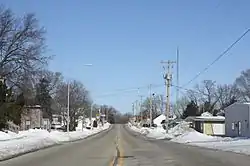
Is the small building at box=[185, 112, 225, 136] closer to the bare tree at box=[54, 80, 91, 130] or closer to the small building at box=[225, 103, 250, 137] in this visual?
the small building at box=[225, 103, 250, 137]

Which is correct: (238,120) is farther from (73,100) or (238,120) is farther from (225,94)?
(225,94)

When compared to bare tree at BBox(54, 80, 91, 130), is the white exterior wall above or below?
below

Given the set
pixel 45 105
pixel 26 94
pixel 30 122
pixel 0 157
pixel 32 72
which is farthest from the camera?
pixel 45 105

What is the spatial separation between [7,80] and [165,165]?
134 feet

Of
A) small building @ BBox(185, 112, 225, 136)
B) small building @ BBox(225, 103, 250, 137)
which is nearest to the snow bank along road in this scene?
small building @ BBox(225, 103, 250, 137)

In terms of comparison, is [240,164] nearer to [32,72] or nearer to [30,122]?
[32,72]

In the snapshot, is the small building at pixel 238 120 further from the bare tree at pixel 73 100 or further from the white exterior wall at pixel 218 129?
the bare tree at pixel 73 100

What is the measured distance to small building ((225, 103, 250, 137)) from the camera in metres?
57.7

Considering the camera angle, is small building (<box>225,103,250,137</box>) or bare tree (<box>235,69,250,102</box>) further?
bare tree (<box>235,69,250,102</box>)

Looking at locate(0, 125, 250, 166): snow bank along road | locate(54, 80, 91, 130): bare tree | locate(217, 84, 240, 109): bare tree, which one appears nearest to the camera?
locate(0, 125, 250, 166): snow bank along road

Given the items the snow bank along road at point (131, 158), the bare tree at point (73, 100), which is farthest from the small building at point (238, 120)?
the bare tree at point (73, 100)

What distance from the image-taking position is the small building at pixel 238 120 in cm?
5769

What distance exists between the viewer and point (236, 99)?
133 meters

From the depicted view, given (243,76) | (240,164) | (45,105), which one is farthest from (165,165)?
(243,76)
